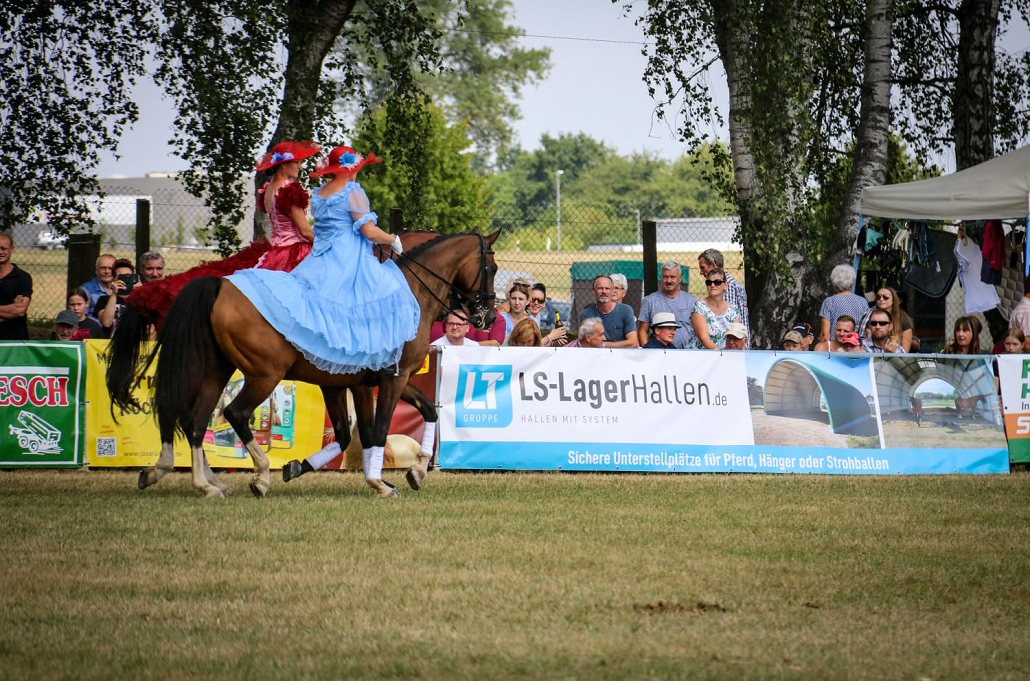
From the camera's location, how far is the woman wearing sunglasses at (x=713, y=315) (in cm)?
1368

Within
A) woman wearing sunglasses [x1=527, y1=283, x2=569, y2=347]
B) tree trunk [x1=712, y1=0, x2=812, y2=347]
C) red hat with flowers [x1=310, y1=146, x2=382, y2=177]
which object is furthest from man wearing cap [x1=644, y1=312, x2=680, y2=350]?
red hat with flowers [x1=310, y1=146, x2=382, y2=177]

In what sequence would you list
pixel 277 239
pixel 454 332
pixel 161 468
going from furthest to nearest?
pixel 454 332, pixel 277 239, pixel 161 468

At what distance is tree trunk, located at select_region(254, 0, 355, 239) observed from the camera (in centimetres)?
1606

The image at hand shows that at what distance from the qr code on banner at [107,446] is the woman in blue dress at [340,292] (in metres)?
3.37

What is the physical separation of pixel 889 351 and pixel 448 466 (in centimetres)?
496

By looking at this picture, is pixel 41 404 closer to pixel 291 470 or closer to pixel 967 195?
pixel 291 470

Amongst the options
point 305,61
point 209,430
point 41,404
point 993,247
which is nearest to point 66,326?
point 41,404

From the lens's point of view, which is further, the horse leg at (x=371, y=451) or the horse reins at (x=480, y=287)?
the horse reins at (x=480, y=287)

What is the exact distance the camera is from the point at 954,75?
20031 millimetres

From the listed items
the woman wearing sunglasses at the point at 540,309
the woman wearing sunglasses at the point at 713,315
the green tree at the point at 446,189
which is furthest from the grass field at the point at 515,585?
the green tree at the point at 446,189

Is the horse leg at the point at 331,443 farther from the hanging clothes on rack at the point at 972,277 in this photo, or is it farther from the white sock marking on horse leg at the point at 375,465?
the hanging clothes on rack at the point at 972,277

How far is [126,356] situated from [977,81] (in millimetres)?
13359

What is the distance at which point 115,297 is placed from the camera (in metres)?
13.4

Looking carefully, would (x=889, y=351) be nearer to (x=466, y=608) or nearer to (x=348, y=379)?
(x=348, y=379)
